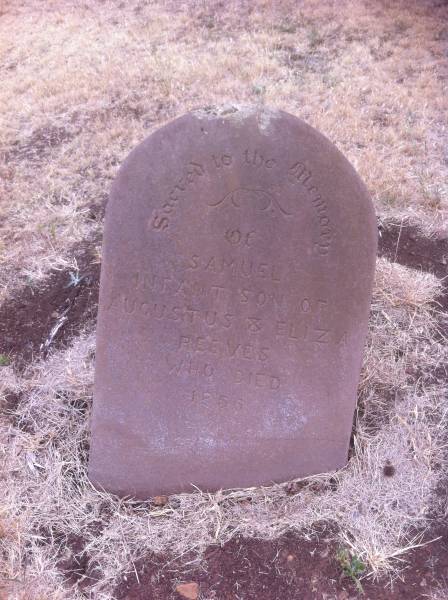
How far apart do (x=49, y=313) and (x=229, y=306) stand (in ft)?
4.85

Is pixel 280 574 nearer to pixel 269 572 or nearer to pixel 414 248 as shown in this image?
pixel 269 572

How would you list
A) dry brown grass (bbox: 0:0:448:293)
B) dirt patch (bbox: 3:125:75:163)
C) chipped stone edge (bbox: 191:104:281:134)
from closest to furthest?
chipped stone edge (bbox: 191:104:281:134), dry brown grass (bbox: 0:0:448:293), dirt patch (bbox: 3:125:75:163)

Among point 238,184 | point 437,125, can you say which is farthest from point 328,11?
point 238,184

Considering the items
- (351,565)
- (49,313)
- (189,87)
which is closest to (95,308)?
(49,313)

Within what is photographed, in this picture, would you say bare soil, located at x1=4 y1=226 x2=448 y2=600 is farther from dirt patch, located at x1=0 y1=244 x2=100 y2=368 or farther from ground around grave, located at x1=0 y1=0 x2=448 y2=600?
dirt patch, located at x1=0 y1=244 x2=100 y2=368

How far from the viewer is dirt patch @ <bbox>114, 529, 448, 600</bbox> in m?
2.04

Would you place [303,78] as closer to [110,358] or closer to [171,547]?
[110,358]

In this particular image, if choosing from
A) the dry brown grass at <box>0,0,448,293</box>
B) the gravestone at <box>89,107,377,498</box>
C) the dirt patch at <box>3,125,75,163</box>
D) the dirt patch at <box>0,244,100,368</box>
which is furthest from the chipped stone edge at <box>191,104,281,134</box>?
the dirt patch at <box>3,125,75,163</box>

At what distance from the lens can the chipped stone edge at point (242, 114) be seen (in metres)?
1.75

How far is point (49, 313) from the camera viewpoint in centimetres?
318

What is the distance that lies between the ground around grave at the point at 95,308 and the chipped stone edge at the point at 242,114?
4.40ft

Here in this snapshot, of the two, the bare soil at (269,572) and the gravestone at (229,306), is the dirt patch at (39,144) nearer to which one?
the gravestone at (229,306)

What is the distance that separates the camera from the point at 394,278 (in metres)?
3.18

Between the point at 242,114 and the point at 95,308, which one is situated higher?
the point at 242,114
